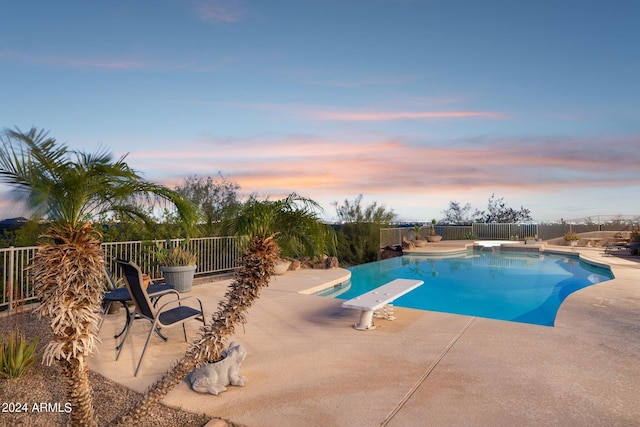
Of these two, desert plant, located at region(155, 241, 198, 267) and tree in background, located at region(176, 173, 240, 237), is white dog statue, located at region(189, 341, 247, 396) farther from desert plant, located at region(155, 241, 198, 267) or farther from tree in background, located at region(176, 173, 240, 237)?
tree in background, located at region(176, 173, 240, 237)

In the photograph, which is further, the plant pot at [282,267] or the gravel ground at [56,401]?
the plant pot at [282,267]

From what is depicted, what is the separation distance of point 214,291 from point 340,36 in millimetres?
6820

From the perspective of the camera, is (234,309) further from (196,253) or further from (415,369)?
(196,253)

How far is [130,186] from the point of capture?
12.0 ft

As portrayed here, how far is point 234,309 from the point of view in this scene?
7.12 ft

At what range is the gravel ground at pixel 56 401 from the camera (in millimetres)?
2590

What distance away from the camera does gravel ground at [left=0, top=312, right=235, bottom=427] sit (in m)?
2.59

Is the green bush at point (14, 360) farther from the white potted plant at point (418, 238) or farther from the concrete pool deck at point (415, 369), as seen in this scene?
the white potted plant at point (418, 238)

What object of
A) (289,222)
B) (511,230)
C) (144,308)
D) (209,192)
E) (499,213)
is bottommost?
(144,308)

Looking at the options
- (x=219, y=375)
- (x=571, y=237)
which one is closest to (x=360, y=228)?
(x=571, y=237)

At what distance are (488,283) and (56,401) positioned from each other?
975 centimetres

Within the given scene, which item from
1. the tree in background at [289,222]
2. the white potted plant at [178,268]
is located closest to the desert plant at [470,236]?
the tree in background at [289,222]

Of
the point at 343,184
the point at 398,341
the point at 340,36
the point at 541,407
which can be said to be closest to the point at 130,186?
the point at 398,341

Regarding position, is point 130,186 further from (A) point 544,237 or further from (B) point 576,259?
(A) point 544,237
